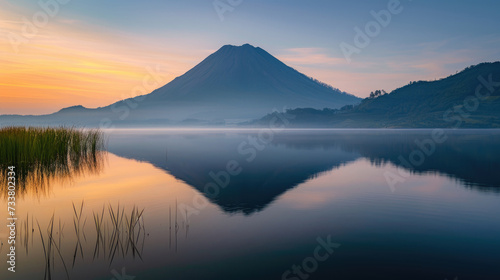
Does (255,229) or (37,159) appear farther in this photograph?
(37,159)

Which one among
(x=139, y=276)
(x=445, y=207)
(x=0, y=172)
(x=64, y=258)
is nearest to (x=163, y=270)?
(x=139, y=276)

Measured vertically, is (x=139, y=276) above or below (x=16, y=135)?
below

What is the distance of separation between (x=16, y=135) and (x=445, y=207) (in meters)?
21.5

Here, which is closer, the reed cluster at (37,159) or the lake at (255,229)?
the lake at (255,229)

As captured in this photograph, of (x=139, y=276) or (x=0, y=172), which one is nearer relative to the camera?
(x=139, y=276)

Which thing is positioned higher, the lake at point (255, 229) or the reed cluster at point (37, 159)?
the reed cluster at point (37, 159)

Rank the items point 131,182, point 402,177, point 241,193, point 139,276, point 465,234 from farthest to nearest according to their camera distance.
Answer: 1. point 402,177
2. point 131,182
3. point 241,193
4. point 465,234
5. point 139,276

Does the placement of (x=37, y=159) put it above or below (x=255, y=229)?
above

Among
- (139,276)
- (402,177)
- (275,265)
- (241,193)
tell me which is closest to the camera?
(139,276)

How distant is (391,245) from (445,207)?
5.74 metres

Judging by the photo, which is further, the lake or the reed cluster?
the reed cluster

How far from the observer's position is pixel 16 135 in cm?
1869

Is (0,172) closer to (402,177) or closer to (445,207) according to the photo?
(445,207)

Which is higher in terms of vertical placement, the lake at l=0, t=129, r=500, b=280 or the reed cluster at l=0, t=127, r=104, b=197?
the reed cluster at l=0, t=127, r=104, b=197
